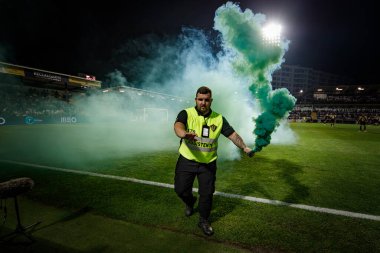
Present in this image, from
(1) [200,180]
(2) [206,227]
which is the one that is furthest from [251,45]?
(2) [206,227]

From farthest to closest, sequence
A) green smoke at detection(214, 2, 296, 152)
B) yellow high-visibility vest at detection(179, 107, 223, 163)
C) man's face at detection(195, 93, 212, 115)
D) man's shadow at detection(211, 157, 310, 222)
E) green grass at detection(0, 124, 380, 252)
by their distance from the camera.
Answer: green smoke at detection(214, 2, 296, 152), man's shadow at detection(211, 157, 310, 222), yellow high-visibility vest at detection(179, 107, 223, 163), man's face at detection(195, 93, 212, 115), green grass at detection(0, 124, 380, 252)

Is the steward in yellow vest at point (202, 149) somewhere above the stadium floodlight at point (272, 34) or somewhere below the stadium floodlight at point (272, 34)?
below

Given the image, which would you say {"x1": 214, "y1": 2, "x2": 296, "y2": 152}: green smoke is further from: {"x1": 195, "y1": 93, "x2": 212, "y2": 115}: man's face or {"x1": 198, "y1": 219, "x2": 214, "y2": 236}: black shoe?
{"x1": 198, "y1": 219, "x2": 214, "y2": 236}: black shoe

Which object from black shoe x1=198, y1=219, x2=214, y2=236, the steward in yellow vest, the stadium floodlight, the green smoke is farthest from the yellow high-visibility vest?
the stadium floodlight

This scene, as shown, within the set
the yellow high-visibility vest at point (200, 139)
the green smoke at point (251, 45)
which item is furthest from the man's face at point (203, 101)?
the green smoke at point (251, 45)

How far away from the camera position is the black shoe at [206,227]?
3508 millimetres

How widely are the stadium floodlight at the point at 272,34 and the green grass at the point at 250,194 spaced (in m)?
5.33

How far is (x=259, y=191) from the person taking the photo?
5.55 metres

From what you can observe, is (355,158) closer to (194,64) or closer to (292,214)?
(292,214)

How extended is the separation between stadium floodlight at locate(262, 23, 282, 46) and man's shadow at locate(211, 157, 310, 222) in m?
5.77

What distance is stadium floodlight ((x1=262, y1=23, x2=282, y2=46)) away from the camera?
1059cm

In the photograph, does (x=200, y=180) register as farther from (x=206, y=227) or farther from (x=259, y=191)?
(x=259, y=191)

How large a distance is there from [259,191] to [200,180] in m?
2.40

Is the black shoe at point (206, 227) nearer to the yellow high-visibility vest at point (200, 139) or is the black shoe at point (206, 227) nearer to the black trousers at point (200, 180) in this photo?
the black trousers at point (200, 180)
